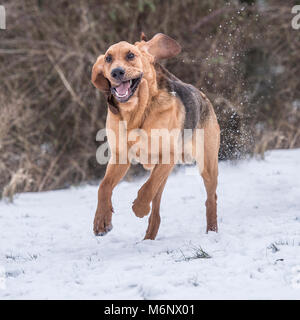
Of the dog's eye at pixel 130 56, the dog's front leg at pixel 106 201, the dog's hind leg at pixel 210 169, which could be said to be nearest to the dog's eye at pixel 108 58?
the dog's eye at pixel 130 56

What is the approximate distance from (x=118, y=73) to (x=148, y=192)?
941 millimetres

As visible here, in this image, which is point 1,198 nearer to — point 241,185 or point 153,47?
point 241,185

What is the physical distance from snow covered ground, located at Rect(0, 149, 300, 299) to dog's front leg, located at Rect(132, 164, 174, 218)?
1.13 ft

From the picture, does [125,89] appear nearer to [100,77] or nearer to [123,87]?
[123,87]

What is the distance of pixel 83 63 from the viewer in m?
9.50

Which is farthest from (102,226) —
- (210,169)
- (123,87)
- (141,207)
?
(210,169)

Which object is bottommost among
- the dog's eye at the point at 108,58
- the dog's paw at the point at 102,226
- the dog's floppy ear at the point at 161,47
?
the dog's paw at the point at 102,226

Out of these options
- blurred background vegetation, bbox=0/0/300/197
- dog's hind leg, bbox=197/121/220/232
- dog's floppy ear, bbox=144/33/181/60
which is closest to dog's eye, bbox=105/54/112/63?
dog's floppy ear, bbox=144/33/181/60

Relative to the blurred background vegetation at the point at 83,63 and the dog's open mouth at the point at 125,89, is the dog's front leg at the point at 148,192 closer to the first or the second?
the dog's open mouth at the point at 125,89

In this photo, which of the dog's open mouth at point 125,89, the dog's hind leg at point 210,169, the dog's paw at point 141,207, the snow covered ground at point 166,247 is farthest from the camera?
the dog's hind leg at point 210,169

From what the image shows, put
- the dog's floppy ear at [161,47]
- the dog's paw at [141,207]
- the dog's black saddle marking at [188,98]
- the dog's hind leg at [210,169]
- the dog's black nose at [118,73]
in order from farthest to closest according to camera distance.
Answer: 1. the dog's hind leg at [210,169]
2. the dog's black saddle marking at [188,98]
3. the dog's floppy ear at [161,47]
4. the dog's paw at [141,207]
5. the dog's black nose at [118,73]

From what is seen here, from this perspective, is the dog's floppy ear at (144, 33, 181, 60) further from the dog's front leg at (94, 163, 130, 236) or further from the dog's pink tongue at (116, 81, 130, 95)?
the dog's front leg at (94, 163, 130, 236)

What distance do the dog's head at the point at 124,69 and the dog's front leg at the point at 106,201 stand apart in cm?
57

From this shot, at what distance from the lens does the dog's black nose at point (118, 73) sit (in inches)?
138
